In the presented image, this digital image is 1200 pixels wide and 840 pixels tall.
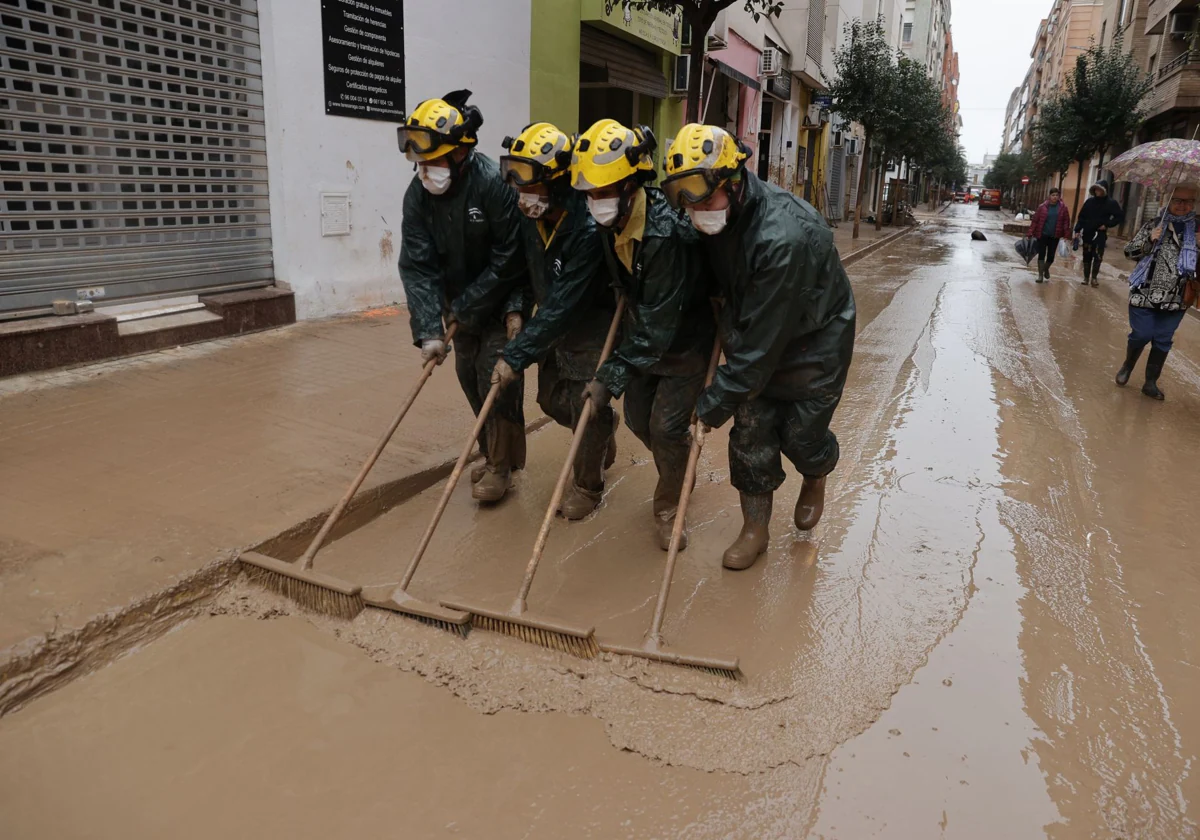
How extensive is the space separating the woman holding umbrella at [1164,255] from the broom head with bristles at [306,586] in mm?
6228

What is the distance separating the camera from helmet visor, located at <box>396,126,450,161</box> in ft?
11.7

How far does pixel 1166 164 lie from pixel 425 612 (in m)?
6.63

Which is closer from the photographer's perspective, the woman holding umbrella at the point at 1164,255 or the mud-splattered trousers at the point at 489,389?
the mud-splattered trousers at the point at 489,389

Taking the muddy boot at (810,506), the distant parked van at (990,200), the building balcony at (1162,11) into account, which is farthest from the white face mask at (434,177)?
the distant parked van at (990,200)

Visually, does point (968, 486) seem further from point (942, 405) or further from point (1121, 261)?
point (1121, 261)

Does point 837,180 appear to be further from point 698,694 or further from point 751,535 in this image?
point 698,694

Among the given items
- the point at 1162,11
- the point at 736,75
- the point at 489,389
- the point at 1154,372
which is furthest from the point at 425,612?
the point at 1162,11

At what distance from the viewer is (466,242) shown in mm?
3980

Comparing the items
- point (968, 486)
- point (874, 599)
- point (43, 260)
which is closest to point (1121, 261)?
point (968, 486)

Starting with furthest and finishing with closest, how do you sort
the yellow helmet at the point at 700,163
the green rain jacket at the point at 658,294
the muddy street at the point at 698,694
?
the green rain jacket at the point at 658,294 < the yellow helmet at the point at 700,163 < the muddy street at the point at 698,694

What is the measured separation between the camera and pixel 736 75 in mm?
17922

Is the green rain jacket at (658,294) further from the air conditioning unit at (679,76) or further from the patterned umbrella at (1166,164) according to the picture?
the air conditioning unit at (679,76)

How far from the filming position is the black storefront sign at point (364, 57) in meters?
7.59

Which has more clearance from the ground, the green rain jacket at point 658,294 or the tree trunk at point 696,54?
the tree trunk at point 696,54
